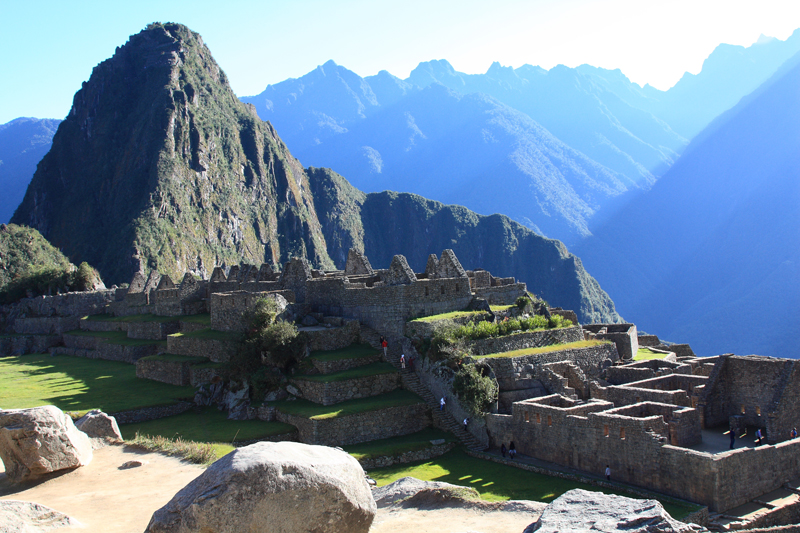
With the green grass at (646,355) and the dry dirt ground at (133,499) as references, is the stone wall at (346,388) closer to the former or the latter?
the dry dirt ground at (133,499)

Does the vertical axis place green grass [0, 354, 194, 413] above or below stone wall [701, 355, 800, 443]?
below

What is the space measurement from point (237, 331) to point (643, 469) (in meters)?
19.1

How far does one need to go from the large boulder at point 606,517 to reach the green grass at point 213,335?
19.5 metres

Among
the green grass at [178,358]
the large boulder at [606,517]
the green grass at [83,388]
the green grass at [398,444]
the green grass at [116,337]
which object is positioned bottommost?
the green grass at [398,444]

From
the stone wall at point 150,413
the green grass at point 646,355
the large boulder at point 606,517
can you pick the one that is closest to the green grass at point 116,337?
the stone wall at point 150,413

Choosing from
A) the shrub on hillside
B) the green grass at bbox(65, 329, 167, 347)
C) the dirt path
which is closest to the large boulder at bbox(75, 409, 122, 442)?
the dirt path

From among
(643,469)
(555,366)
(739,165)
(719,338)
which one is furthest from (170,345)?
(739,165)

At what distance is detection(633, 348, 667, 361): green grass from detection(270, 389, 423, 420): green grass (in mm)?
12949

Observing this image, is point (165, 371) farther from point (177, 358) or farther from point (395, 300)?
point (395, 300)

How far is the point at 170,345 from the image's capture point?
1287 inches

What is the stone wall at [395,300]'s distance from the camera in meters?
27.5

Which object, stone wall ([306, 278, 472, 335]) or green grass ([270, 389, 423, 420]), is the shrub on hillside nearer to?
green grass ([270, 389, 423, 420])

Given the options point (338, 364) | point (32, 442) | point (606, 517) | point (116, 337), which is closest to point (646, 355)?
point (338, 364)

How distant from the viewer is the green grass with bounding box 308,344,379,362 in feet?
83.3
